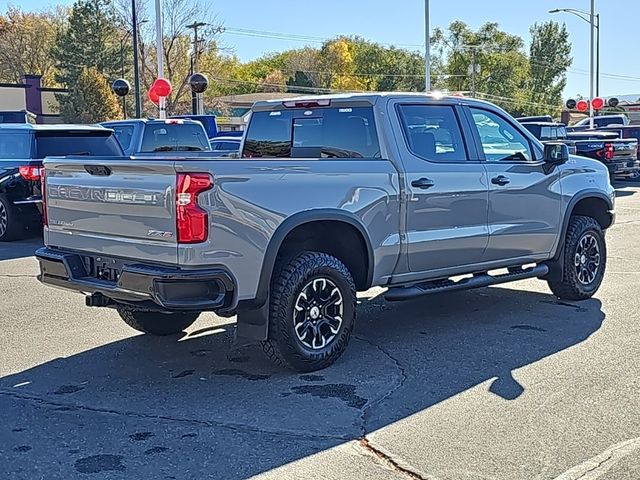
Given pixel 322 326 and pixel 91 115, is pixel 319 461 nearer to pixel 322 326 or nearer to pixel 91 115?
pixel 322 326

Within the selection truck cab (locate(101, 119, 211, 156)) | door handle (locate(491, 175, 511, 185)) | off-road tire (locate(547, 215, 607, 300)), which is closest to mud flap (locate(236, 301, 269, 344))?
door handle (locate(491, 175, 511, 185))

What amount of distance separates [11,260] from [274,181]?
6.72 meters

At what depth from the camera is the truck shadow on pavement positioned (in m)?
4.44

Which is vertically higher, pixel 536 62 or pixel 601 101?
pixel 536 62

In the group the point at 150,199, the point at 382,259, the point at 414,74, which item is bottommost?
the point at 382,259

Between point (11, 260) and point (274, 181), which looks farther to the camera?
point (11, 260)

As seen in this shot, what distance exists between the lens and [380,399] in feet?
17.5

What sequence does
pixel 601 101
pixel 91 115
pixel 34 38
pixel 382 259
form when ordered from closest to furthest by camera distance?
1. pixel 382 259
2. pixel 601 101
3. pixel 91 115
4. pixel 34 38

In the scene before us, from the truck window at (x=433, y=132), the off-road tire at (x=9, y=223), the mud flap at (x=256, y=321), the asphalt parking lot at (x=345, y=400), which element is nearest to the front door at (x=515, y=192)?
the truck window at (x=433, y=132)

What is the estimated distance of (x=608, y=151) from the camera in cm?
2048

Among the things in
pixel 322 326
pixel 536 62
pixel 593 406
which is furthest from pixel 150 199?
pixel 536 62

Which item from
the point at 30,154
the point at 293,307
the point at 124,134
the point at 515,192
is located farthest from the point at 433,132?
the point at 124,134

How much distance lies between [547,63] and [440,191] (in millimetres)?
75800

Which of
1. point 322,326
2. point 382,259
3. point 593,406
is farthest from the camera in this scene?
point 382,259
